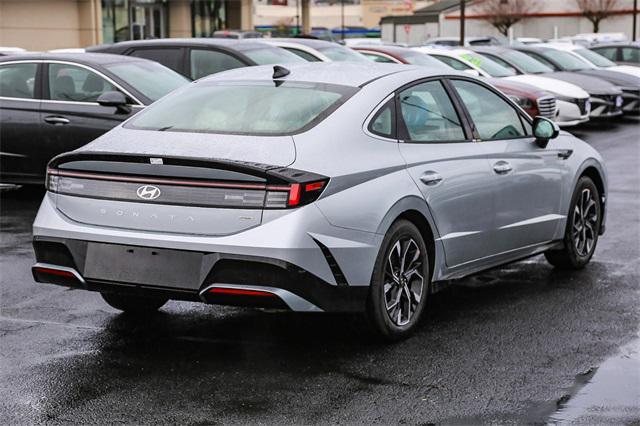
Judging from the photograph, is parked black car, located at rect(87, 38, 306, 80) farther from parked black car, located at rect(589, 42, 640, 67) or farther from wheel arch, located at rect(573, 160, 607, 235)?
parked black car, located at rect(589, 42, 640, 67)

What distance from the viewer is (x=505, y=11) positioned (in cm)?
7581

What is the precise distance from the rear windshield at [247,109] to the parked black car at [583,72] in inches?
634

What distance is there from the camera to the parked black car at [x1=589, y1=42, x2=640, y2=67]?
27.5 metres

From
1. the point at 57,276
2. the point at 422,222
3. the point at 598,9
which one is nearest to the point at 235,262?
the point at 57,276

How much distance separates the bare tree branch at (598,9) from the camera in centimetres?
7194

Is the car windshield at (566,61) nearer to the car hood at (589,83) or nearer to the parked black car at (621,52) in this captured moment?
the car hood at (589,83)

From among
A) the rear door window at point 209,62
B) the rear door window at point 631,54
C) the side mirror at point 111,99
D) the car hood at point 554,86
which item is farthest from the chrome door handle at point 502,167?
the rear door window at point 631,54

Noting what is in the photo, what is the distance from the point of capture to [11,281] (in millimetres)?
7641

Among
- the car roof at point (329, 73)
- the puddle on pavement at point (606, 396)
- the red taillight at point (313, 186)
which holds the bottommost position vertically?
the puddle on pavement at point (606, 396)

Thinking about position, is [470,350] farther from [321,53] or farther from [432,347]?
[321,53]

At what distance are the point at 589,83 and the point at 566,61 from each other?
226 centimetres

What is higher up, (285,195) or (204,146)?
(204,146)

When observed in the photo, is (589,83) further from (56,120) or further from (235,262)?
(235,262)

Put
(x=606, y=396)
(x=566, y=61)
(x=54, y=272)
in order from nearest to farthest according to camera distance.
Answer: (x=606, y=396), (x=54, y=272), (x=566, y=61)
